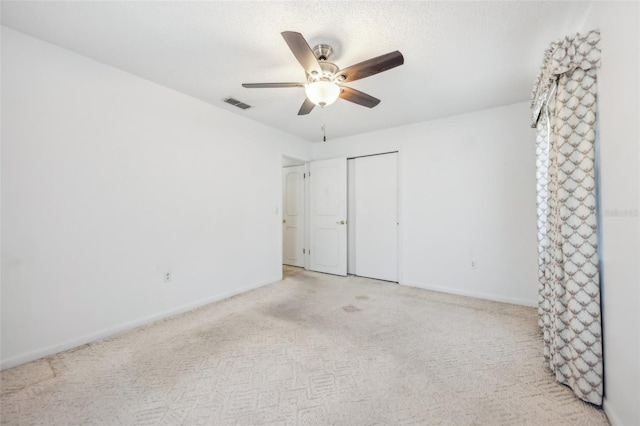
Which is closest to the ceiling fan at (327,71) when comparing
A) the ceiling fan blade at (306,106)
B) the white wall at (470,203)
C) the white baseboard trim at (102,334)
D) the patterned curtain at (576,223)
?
the ceiling fan blade at (306,106)

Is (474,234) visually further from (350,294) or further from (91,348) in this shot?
(91,348)

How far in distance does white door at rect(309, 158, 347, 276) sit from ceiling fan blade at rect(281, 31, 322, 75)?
2.70m

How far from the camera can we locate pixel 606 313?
145 cm

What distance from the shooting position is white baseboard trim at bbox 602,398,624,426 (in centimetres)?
133

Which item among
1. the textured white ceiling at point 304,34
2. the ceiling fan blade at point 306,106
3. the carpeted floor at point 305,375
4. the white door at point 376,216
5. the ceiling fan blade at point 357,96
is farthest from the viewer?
the white door at point 376,216

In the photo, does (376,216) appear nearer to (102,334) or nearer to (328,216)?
(328,216)

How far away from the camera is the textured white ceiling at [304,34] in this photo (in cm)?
169

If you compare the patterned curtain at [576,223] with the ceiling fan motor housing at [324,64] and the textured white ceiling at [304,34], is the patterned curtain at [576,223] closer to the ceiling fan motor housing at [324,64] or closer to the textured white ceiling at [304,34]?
the textured white ceiling at [304,34]

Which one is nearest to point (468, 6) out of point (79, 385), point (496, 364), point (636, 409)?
point (636, 409)

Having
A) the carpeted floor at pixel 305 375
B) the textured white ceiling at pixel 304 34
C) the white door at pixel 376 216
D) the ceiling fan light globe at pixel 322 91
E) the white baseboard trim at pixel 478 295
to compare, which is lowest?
the carpeted floor at pixel 305 375

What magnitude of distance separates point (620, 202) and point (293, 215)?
14.7 ft

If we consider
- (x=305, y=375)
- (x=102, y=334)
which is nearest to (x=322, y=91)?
(x=305, y=375)

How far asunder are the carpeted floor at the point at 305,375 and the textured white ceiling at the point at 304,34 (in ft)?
7.93

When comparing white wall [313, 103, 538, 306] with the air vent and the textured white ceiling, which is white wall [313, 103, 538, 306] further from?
the air vent
